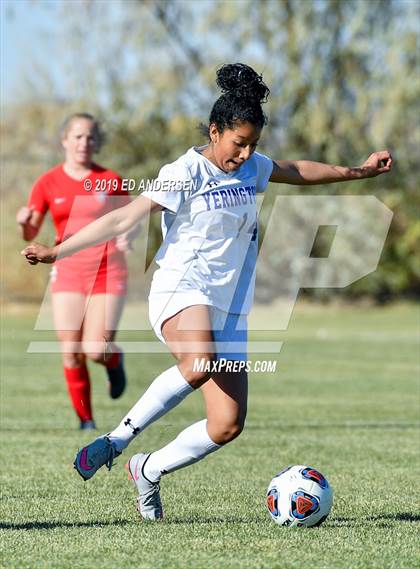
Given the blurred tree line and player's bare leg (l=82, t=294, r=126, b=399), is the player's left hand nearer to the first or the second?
player's bare leg (l=82, t=294, r=126, b=399)

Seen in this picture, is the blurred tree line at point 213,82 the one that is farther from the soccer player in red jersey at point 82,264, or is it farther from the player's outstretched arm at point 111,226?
the player's outstretched arm at point 111,226

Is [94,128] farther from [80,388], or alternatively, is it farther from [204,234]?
[204,234]

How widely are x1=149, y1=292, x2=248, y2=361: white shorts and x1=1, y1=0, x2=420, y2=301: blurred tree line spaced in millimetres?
25573

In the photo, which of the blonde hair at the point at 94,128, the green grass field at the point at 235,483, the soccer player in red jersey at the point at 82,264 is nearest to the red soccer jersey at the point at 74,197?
the soccer player in red jersey at the point at 82,264

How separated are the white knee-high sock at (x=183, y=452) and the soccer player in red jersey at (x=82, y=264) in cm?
354

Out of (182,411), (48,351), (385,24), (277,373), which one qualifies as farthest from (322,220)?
(182,411)

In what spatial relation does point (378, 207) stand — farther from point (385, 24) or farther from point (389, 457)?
point (389, 457)

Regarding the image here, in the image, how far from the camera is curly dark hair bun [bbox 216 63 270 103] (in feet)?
17.9

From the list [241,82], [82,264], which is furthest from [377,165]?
[82,264]

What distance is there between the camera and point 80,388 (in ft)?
31.1

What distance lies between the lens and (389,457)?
26.8 feet

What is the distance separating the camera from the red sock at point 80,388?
31.0ft

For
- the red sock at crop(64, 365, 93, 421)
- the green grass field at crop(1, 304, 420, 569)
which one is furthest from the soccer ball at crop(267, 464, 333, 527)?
the red sock at crop(64, 365, 93, 421)

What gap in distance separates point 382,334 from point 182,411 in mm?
13064
